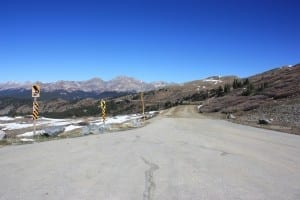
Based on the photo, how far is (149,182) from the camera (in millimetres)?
8031

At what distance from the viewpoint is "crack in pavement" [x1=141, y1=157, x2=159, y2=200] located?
6.90 m

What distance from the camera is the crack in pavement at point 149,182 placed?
22.6ft

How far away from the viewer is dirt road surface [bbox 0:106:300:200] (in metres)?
7.11

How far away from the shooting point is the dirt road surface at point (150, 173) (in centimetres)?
711

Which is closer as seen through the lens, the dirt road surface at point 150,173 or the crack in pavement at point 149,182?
the crack in pavement at point 149,182

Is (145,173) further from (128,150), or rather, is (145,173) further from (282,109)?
(282,109)

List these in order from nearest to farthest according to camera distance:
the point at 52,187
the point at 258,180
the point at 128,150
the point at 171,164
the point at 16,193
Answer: the point at 16,193 < the point at 52,187 < the point at 258,180 < the point at 171,164 < the point at 128,150

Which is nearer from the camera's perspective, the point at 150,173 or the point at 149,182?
the point at 149,182

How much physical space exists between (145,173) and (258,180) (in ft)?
8.50

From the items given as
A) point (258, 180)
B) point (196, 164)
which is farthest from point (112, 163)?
point (258, 180)

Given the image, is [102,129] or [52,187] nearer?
[52,187]

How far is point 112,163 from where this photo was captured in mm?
10555

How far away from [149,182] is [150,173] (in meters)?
1.05

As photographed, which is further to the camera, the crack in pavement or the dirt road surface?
the dirt road surface
